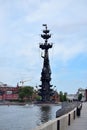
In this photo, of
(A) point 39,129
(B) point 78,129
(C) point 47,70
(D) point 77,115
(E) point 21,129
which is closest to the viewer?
(A) point 39,129

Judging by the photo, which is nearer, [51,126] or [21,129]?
[51,126]

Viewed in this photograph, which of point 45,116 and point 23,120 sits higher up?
point 45,116

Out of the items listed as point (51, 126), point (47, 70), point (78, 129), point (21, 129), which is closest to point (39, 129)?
point (51, 126)

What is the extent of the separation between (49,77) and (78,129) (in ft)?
566

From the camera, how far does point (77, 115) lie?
155 ft

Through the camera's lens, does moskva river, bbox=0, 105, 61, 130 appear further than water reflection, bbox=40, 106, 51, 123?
No

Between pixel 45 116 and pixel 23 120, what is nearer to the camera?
pixel 23 120

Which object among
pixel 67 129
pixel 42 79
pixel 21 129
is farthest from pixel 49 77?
pixel 67 129

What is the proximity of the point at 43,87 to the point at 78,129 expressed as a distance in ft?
563

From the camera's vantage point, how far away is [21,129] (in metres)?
55.2

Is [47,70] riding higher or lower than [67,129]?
higher

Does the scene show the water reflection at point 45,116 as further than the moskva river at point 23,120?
Yes

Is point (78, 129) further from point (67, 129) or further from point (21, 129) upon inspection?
point (21, 129)

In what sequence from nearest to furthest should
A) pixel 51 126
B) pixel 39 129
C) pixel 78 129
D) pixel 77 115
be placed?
1. pixel 39 129
2. pixel 51 126
3. pixel 78 129
4. pixel 77 115
